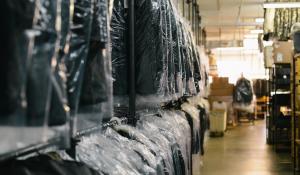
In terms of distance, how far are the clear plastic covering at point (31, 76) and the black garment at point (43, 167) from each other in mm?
138

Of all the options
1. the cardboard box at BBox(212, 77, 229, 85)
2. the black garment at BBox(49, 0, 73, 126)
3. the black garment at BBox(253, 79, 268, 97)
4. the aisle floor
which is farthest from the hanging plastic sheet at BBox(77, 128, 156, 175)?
the black garment at BBox(253, 79, 268, 97)

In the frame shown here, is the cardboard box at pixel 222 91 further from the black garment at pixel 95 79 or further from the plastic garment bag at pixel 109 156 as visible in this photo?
the black garment at pixel 95 79

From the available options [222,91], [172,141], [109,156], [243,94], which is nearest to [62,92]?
[109,156]

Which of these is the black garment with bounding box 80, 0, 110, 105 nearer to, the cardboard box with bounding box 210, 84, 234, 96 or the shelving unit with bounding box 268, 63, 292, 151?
the shelving unit with bounding box 268, 63, 292, 151

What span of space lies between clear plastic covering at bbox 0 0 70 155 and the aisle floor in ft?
15.1

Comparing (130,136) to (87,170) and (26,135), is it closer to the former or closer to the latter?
(87,170)

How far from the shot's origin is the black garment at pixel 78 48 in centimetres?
93

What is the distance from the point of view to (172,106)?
438 cm

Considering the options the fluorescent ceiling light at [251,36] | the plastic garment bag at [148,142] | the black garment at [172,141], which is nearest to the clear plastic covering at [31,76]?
the plastic garment bag at [148,142]

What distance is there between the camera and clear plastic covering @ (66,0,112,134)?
3.09ft

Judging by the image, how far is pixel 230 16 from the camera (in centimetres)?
1380

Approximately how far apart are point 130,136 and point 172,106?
2325 mm

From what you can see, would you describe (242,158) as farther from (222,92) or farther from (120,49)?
(120,49)

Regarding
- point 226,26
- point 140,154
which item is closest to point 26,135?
point 140,154
